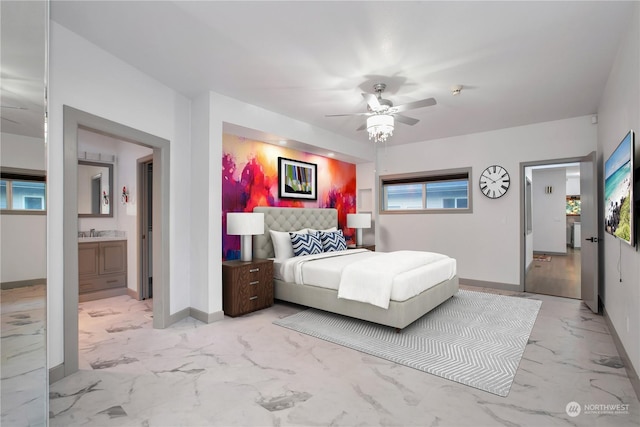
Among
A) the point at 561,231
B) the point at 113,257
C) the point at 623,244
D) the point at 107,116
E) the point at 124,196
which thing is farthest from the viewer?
the point at 561,231

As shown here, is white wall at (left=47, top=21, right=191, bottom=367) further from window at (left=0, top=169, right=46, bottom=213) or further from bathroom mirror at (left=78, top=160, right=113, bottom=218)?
bathroom mirror at (left=78, top=160, right=113, bottom=218)

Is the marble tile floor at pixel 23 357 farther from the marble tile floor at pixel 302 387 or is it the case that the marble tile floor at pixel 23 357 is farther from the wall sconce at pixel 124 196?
the wall sconce at pixel 124 196

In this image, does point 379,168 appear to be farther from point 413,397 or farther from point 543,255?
point 543,255

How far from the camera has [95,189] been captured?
16.8 ft

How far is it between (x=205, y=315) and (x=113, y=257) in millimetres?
2265

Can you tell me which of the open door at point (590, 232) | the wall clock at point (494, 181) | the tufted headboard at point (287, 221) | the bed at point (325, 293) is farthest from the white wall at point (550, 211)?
the tufted headboard at point (287, 221)

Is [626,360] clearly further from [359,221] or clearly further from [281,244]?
[359,221]

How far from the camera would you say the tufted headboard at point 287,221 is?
15.5 ft

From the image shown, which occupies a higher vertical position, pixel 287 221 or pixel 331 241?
pixel 287 221

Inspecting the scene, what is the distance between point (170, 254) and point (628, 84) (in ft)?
15.0

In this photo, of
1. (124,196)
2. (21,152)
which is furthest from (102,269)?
(21,152)

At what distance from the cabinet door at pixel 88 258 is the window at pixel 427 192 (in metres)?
5.15

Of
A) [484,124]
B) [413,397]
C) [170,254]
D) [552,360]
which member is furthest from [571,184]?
[170,254]

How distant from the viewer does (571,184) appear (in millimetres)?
11219
